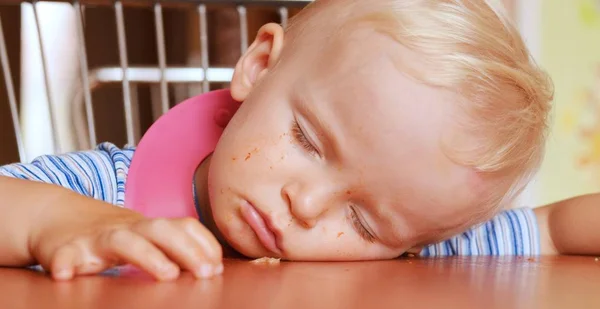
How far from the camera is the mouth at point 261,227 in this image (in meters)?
0.72

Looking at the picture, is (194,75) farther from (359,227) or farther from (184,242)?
(184,242)

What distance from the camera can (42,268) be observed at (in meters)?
0.59

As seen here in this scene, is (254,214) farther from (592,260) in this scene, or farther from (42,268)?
(592,260)

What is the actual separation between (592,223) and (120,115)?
6.28 feet

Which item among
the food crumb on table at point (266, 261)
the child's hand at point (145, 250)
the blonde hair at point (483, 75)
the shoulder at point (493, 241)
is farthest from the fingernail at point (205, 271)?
the shoulder at point (493, 241)

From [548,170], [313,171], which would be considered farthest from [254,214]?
[548,170]

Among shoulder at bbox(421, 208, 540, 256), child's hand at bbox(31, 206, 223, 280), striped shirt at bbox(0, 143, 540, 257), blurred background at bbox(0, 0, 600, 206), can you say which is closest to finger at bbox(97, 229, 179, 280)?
child's hand at bbox(31, 206, 223, 280)

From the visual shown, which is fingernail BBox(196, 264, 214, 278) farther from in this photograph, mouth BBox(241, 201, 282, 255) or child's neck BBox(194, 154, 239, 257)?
child's neck BBox(194, 154, 239, 257)

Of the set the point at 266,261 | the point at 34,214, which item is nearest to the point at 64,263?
the point at 34,214

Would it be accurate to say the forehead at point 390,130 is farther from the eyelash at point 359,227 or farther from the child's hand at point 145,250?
the child's hand at point 145,250

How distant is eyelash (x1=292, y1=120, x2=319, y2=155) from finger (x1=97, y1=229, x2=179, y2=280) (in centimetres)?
23

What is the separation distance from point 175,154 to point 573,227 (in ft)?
1.60

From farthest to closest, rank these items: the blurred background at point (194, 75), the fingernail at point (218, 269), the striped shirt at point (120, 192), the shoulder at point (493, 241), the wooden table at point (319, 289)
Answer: the blurred background at point (194, 75), the shoulder at point (493, 241), the striped shirt at point (120, 192), the fingernail at point (218, 269), the wooden table at point (319, 289)

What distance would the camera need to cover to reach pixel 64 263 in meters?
0.52
